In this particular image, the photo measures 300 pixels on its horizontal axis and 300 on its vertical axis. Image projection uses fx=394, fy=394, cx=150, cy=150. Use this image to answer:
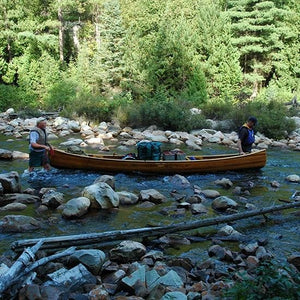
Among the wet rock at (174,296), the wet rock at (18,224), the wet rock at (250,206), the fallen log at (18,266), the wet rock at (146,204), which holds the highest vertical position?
the fallen log at (18,266)

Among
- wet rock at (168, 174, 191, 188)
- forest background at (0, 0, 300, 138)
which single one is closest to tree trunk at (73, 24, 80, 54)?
forest background at (0, 0, 300, 138)

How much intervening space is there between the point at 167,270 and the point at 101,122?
14924mm

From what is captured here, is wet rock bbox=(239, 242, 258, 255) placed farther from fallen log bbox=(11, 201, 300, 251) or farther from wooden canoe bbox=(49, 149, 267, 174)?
wooden canoe bbox=(49, 149, 267, 174)

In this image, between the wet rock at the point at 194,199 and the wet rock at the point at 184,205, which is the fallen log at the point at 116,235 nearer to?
the wet rock at the point at 184,205

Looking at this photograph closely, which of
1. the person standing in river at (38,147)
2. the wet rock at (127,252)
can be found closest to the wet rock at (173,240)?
the wet rock at (127,252)

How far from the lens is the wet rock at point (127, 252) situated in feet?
16.8

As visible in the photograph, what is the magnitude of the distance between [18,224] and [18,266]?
230 centimetres

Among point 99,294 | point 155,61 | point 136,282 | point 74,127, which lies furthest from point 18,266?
point 155,61

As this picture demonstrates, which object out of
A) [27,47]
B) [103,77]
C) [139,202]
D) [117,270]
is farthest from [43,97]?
[117,270]

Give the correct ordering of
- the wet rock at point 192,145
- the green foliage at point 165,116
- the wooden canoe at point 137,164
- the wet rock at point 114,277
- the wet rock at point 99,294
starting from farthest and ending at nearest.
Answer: the green foliage at point 165,116
the wet rock at point 192,145
the wooden canoe at point 137,164
the wet rock at point 114,277
the wet rock at point 99,294

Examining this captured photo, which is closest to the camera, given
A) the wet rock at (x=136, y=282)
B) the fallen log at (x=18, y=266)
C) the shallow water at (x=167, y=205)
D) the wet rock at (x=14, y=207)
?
the fallen log at (x=18, y=266)

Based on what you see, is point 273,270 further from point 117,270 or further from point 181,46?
point 181,46

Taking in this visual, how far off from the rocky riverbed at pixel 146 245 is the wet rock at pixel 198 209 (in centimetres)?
2

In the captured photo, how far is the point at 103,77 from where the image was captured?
86.4 ft
